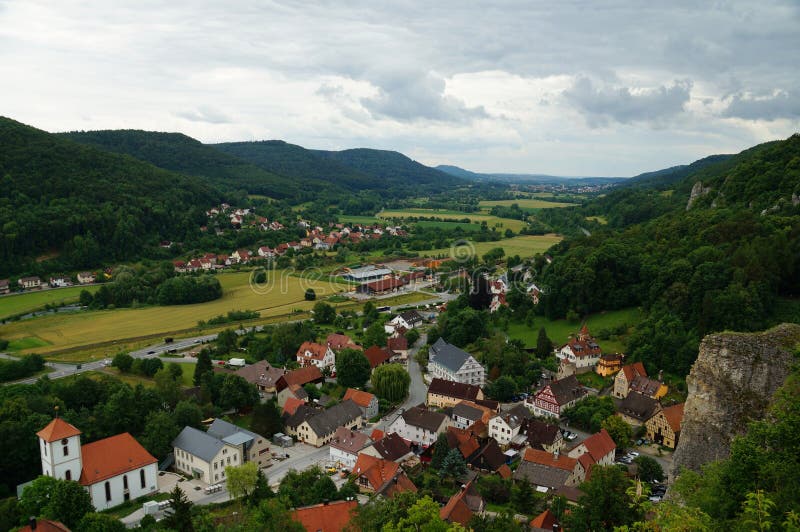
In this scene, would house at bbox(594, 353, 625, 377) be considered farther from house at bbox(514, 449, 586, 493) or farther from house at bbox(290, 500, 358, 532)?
house at bbox(290, 500, 358, 532)

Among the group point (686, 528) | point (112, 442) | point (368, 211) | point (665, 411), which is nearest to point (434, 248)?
point (368, 211)

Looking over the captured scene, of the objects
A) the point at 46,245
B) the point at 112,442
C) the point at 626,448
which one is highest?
the point at 46,245

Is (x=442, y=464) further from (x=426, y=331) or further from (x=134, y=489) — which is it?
(x=426, y=331)

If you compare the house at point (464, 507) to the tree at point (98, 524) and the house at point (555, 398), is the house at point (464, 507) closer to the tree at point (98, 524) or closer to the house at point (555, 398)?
the house at point (555, 398)

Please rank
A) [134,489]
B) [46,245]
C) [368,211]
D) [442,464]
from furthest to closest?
[368,211]
[46,245]
[442,464]
[134,489]

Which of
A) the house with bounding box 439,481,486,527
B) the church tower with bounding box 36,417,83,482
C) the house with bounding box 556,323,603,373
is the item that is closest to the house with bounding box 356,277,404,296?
the house with bounding box 556,323,603,373

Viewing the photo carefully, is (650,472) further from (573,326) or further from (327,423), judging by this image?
(573,326)
